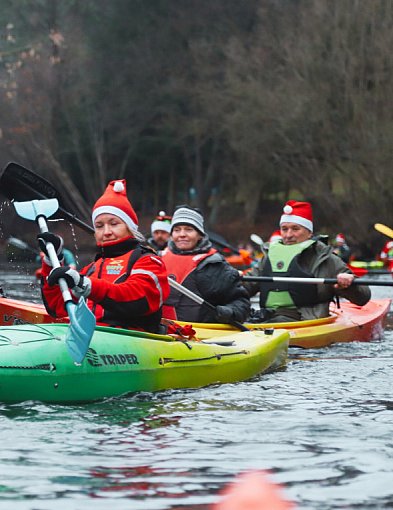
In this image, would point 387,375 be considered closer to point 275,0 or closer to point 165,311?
point 165,311

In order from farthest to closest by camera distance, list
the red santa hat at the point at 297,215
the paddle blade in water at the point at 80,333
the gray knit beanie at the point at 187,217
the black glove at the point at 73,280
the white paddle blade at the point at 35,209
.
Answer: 1. the red santa hat at the point at 297,215
2. the gray knit beanie at the point at 187,217
3. the white paddle blade at the point at 35,209
4. the black glove at the point at 73,280
5. the paddle blade in water at the point at 80,333

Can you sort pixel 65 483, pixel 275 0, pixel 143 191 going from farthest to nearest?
pixel 143 191
pixel 275 0
pixel 65 483

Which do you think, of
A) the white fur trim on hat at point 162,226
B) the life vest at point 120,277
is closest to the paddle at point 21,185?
the life vest at point 120,277

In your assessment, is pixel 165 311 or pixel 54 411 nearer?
pixel 54 411

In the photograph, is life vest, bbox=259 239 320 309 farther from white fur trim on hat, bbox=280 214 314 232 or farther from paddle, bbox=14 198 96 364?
paddle, bbox=14 198 96 364

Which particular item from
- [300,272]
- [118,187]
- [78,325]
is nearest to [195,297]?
[300,272]

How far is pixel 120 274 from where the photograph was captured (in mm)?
7668

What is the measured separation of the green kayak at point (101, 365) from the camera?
6.79m

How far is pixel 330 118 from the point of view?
33000 mm

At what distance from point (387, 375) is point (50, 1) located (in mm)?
39713

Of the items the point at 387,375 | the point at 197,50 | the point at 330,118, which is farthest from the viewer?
the point at 197,50

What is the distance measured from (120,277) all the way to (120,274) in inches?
1.1

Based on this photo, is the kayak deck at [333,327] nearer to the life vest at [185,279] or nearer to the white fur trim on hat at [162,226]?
the life vest at [185,279]

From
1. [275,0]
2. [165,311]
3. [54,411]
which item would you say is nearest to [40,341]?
[54,411]
